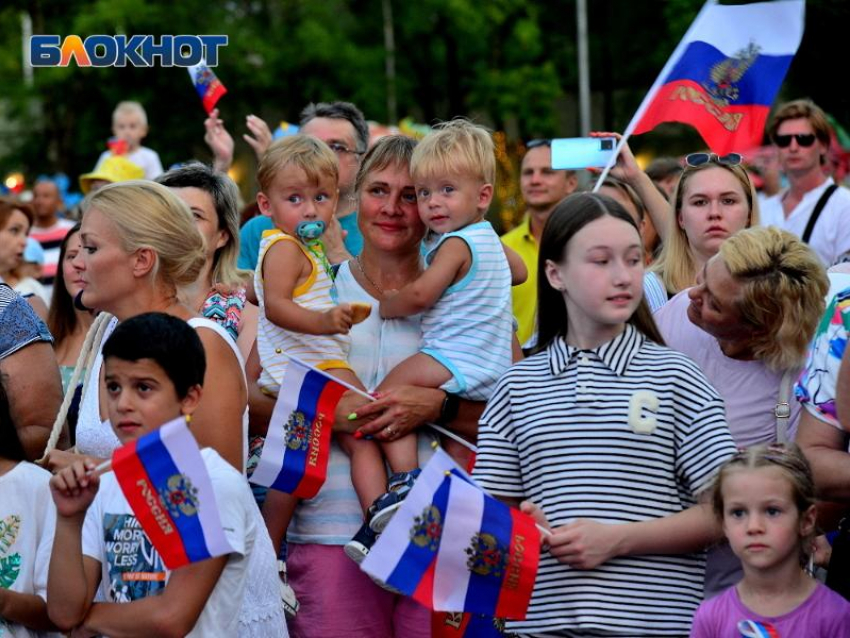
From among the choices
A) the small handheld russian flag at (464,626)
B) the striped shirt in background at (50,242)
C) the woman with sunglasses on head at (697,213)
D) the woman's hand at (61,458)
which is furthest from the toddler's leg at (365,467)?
the striped shirt in background at (50,242)

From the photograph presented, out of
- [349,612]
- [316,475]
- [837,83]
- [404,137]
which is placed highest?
[837,83]

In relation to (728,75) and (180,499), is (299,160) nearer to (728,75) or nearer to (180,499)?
(728,75)

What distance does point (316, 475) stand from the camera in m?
5.02

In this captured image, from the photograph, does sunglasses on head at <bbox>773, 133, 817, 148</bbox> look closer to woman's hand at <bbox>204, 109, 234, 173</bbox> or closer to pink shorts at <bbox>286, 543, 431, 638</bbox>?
woman's hand at <bbox>204, 109, 234, 173</bbox>

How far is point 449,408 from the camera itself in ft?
17.1

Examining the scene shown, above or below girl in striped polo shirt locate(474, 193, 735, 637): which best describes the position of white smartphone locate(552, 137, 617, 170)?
above

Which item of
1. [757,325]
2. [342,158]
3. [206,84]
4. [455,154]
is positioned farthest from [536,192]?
[757,325]

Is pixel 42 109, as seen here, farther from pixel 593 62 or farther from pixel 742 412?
pixel 742 412

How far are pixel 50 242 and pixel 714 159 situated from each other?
7.93 meters

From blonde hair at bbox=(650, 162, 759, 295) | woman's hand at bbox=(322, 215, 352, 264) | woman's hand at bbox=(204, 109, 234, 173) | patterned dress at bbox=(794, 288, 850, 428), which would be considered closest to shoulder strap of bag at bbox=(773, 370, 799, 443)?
patterned dress at bbox=(794, 288, 850, 428)

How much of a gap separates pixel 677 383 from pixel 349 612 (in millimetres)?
1718

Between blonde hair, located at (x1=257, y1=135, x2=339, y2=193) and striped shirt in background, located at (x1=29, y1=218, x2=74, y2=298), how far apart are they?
537 centimetres

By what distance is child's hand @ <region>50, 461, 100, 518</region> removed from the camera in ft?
12.6

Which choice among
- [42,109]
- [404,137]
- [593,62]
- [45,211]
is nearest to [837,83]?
[593,62]
